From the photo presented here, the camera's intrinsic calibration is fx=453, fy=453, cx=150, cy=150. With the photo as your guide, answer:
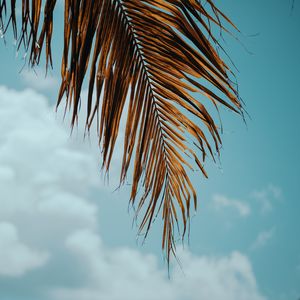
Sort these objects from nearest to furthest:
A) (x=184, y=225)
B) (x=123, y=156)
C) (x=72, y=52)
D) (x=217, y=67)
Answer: (x=72, y=52)
(x=217, y=67)
(x=123, y=156)
(x=184, y=225)

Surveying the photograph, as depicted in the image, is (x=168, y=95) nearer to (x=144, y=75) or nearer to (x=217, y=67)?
(x=144, y=75)

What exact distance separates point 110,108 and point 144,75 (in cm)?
29

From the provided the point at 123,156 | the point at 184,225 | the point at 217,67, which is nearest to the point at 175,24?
the point at 217,67

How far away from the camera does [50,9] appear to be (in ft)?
5.70

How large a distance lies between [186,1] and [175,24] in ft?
0.47

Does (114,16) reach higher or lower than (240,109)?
higher

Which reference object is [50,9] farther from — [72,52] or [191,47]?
[191,47]

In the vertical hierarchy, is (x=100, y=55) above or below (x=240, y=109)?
above

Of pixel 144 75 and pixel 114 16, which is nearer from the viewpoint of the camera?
pixel 114 16

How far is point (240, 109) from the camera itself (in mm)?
1862

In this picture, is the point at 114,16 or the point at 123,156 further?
the point at 123,156

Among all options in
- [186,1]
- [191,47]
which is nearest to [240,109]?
[191,47]

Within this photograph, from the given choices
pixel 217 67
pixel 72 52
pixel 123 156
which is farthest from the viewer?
pixel 123 156

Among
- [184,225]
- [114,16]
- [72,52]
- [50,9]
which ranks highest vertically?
[114,16]
